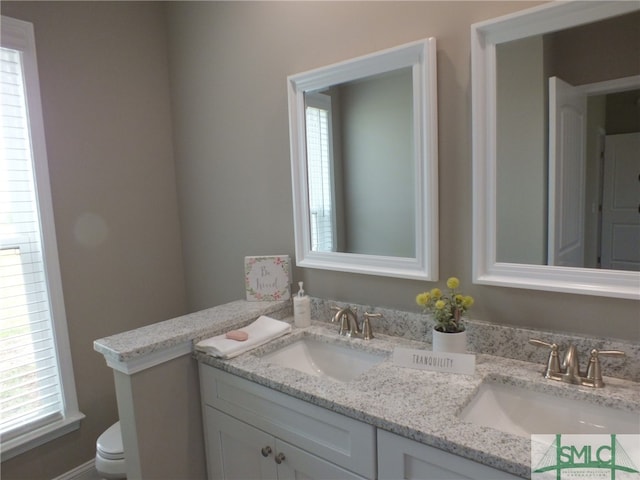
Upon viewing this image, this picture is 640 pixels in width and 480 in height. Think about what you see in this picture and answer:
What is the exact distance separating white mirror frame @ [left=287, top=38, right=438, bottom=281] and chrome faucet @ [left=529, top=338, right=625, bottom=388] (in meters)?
0.43

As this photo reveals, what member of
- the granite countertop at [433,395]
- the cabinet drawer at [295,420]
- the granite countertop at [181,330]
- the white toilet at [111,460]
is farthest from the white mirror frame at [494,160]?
the white toilet at [111,460]

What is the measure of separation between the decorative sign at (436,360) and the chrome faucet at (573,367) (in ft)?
0.69

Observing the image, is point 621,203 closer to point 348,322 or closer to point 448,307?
point 448,307

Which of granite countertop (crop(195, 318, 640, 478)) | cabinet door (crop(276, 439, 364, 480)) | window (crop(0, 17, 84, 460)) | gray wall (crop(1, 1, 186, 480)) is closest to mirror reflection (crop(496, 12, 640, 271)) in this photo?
granite countertop (crop(195, 318, 640, 478))

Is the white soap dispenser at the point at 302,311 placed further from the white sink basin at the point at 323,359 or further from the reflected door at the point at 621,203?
the reflected door at the point at 621,203

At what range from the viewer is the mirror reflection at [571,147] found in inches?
42.6

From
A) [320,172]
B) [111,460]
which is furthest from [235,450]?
[320,172]

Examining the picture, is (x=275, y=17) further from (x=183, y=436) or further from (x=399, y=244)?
(x=183, y=436)

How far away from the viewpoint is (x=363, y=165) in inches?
61.9

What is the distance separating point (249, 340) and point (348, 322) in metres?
0.39

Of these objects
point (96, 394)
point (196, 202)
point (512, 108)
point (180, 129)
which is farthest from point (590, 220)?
point (96, 394)

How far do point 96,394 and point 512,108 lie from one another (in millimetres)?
2227

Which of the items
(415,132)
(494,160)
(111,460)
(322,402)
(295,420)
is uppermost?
(415,132)

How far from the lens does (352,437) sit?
3.58ft
